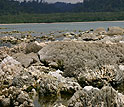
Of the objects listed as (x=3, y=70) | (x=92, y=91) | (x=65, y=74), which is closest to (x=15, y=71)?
(x=3, y=70)

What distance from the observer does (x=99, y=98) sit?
6.30 metres

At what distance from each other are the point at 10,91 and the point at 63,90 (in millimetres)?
1633

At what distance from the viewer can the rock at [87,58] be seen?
9531 mm

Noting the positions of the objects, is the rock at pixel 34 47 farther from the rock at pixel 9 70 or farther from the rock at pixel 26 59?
the rock at pixel 9 70

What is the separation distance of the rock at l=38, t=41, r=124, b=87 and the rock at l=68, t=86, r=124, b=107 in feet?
7.80

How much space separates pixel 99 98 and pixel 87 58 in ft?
15.2

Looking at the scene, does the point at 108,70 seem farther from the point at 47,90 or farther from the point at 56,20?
the point at 56,20

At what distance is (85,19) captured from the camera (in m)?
131

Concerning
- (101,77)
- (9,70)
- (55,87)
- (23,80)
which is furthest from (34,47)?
(55,87)

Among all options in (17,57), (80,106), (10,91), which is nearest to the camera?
(80,106)

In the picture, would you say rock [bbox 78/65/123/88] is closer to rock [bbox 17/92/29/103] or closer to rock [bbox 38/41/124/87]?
rock [bbox 38/41/124/87]

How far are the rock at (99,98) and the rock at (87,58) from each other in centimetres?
238

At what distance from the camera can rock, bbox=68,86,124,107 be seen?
244 inches

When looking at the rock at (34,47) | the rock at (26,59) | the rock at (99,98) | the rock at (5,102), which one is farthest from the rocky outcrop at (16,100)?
the rock at (34,47)
